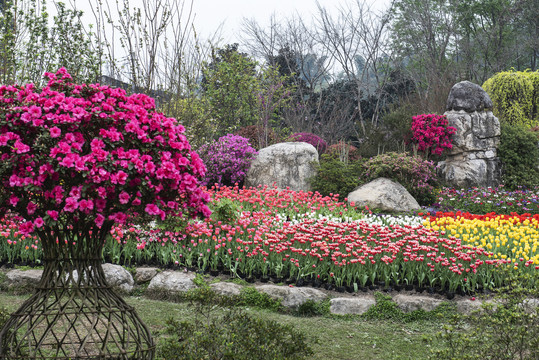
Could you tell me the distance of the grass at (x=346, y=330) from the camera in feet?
13.4

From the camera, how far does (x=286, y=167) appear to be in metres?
11.9

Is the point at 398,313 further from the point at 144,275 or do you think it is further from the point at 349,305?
the point at 144,275

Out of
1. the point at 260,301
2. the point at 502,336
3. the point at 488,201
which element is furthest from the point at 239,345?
the point at 488,201

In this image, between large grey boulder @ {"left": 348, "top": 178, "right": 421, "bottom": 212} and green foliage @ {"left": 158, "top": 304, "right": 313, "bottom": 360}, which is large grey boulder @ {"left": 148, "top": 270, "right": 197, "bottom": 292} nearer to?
green foliage @ {"left": 158, "top": 304, "right": 313, "bottom": 360}

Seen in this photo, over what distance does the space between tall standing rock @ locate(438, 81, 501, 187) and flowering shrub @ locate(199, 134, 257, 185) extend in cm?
595

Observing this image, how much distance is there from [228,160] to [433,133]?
5.91 meters

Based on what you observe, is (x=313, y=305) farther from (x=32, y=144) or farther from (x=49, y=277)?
(x=32, y=144)

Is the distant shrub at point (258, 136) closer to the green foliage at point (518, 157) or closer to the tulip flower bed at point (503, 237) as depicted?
the green foliage at point (518, 157)

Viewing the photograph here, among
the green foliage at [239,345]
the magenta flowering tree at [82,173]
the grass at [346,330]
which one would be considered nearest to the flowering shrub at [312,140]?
the grass at [346,330]

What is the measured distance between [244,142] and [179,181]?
381 inches

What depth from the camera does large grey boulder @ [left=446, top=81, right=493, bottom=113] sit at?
1402cm

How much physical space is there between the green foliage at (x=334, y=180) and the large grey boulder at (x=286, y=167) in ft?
1.23

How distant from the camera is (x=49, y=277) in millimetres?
2738

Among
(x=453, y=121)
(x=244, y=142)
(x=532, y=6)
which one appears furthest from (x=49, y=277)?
(x=532, y=6)
